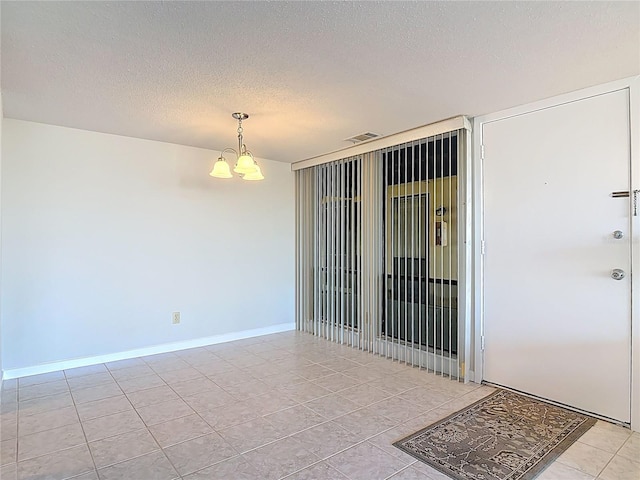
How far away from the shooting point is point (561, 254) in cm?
285

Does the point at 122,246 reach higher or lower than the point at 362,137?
lower

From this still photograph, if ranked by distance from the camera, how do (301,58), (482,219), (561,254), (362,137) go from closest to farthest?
(301,58) → (561,254) → (482,219) → (362,137)

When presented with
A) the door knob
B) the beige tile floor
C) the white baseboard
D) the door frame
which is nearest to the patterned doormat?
the beige tile floor

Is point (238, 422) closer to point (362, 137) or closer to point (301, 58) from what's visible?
point (301, 58)

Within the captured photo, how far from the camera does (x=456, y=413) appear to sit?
8.89 ft

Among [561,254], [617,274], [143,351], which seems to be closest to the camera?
[617,274]

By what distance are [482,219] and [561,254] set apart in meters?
0.68

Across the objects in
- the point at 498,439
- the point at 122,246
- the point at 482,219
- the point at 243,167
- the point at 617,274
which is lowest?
the point at 498,439

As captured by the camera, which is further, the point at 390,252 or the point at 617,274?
the point at 390,252

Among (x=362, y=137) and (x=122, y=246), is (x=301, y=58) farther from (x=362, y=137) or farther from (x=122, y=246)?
(x=122, y=246)

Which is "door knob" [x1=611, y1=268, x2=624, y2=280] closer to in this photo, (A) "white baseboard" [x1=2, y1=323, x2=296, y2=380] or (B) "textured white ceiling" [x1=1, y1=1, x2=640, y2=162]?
(B) "textured white ceiling" [x1=1, y1=1, x2=640, y2=162]

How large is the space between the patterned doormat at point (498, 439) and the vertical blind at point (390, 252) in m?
0.66

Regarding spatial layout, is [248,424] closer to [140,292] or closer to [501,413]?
[501,413]

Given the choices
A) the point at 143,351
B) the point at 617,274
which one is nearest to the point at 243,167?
the point at 143,351
